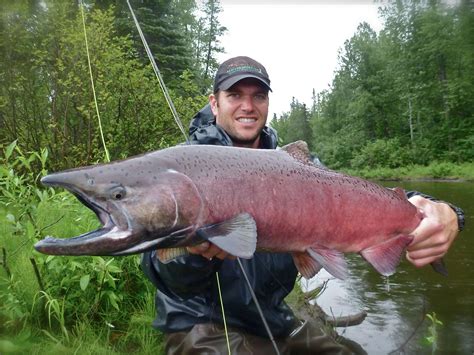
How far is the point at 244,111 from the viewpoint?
3.79m

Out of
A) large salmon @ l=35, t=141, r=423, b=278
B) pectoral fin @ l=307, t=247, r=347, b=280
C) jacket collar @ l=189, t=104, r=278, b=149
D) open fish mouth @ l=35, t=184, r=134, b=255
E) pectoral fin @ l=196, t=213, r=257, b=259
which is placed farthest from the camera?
jacket collar @ l=189, t=104, r=278, b=149

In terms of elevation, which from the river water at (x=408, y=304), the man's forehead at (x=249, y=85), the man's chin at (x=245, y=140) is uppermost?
the man's forehead at (x=249, y=85)

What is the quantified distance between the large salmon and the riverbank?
25893 millimetres

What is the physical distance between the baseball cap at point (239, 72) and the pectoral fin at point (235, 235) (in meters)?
1.94

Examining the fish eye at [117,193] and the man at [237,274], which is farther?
the man at [237,274]

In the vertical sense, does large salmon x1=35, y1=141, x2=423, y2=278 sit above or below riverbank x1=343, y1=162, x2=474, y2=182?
above

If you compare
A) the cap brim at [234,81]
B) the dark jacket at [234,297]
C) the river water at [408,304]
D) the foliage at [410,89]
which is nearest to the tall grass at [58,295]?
the dark jacket at [234,297]

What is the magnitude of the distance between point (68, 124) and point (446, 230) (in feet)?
19.6

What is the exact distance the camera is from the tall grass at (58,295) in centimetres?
315

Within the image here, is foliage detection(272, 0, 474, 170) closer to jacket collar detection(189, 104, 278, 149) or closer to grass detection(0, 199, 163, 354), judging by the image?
jacket collar detection(189, 104, 278, 149)

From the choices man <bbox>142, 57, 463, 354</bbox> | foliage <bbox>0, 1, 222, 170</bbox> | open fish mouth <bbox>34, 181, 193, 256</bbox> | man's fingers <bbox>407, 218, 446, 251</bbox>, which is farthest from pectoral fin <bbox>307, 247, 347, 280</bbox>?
foliage <bbox>0, 1, 222, 170</bbox>

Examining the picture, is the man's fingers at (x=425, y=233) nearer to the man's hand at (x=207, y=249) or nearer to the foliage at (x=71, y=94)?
the man's hand at (x=207, y=249)

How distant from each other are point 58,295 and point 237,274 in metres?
1.49

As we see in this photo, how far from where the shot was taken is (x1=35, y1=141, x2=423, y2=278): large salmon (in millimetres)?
1813
